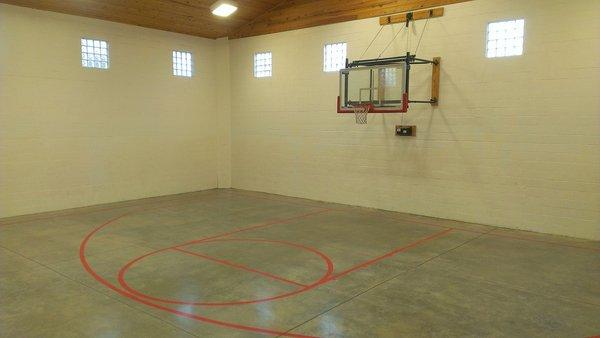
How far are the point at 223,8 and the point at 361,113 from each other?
10.9ft

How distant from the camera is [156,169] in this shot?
948cm

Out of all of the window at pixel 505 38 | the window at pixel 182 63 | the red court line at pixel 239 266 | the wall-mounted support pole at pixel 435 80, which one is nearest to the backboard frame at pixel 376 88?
the wall-mounted support pole at pixel 435 80

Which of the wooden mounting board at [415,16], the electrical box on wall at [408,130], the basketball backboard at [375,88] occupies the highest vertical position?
the wooden mounting board at [415,16]

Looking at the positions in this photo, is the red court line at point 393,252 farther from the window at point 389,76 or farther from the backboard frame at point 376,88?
the window at point 389,76

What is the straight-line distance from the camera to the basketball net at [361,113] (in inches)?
284

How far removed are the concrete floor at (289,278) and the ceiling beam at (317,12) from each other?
3578mm

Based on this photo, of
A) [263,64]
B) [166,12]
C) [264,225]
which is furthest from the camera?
[263,64]

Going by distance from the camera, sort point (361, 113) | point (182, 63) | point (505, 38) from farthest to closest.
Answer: point (182, 63)
point (361, 113)
point (505, 38)

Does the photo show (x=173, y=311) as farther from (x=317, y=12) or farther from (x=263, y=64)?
(x=263, y=64)

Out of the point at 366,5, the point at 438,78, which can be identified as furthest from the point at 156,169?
the point at 438,78

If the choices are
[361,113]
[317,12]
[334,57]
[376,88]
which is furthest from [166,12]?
[376,88]

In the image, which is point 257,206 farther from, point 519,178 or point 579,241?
point 579,241

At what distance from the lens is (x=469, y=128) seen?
7.00 m

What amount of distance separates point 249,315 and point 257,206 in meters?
4.79
